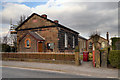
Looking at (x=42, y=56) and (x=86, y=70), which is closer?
(x=86, y=70)

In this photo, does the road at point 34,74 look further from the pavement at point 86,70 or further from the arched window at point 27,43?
the arched window at point 27,43

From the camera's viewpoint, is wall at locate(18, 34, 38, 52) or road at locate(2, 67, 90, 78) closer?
road at locate(2, 67, 90, 78)

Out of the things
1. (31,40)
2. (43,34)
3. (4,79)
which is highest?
(43,34)

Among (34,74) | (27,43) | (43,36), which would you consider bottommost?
(34,74)

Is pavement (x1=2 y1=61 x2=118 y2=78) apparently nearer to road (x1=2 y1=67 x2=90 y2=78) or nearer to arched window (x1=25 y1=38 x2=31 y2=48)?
road (x1=2 y1=67 x2=90 y2=78)

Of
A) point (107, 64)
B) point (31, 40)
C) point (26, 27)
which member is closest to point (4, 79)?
point (107, 64)

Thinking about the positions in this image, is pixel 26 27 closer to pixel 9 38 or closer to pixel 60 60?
pixel 60 60

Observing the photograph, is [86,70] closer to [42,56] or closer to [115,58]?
[115,58]

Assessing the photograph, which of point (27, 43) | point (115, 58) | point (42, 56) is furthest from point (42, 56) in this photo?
point (115, 58)

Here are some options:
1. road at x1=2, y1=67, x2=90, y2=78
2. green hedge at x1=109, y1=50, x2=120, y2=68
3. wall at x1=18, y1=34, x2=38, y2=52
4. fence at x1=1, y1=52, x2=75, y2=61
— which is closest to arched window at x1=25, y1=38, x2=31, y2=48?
wall at x1=18, y1=34, x2=38, y2=52

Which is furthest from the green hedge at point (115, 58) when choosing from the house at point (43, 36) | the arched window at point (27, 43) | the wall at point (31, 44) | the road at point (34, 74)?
the arched window at point (27, 43)

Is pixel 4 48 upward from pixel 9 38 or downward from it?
downward

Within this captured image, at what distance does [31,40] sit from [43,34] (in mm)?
2947

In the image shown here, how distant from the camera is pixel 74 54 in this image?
40.2 ft
